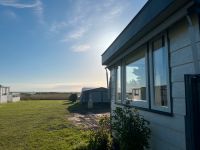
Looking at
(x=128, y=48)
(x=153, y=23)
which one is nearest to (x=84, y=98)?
(x=128, y=48)

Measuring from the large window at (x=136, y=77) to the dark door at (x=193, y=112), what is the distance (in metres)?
2.19

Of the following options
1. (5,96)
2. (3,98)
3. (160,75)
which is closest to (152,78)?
(160,75)

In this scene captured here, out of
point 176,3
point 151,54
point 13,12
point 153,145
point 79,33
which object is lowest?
point 153,145

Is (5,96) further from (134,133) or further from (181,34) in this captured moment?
(181,34)

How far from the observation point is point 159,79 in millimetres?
3951

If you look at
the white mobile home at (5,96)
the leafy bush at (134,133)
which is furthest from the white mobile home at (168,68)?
the white mobile home at (5,96)

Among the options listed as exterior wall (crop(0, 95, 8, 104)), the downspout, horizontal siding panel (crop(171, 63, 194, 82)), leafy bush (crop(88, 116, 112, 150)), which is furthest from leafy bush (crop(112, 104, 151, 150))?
exterior wall (crop(0, 95, 8, 104))

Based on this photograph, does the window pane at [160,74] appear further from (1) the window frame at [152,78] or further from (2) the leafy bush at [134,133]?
(2) the leafy bush at [134,133]

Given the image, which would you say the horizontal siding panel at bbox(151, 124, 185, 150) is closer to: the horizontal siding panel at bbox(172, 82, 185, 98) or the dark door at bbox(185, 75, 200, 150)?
the horizontal siding panel at bbox(172, 82, 185, 98)

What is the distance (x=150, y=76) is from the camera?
14.0 ft

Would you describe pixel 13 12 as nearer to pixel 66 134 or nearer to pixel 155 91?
pixel 66 134

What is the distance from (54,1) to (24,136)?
5.14 m

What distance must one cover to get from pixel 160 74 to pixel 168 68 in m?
0.38

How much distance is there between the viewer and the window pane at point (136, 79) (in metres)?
4.77
